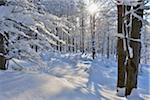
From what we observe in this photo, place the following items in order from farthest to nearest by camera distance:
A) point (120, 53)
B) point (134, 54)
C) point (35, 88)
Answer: point (120, 53), point (134, 54), point (35, 88)

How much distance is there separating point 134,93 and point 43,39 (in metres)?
3.01

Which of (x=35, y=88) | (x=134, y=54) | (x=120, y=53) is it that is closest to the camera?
(x=35, y=88)

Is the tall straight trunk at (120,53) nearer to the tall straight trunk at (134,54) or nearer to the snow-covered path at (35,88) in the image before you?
the tall straight trunk at (134,54)

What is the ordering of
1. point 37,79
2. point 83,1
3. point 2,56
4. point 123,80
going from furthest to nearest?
point 83,1 → point 123,80 → point 2,56 → point 37,79

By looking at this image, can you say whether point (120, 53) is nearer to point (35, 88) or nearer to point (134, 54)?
point (134, 54)

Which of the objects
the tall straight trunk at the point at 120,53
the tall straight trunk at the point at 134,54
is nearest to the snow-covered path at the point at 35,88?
the tall straight trunk at the point at 134,54

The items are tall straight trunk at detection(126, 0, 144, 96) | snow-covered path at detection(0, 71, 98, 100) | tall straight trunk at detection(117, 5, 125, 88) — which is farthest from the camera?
tall straight trunk at detection(117, 5, 125, 88)

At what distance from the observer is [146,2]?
943 centimetres

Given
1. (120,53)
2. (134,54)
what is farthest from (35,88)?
(120,53)

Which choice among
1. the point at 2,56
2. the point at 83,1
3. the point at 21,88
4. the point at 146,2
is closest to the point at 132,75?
the point at 146,2

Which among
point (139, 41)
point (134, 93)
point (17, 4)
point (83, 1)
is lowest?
point (134, 93)

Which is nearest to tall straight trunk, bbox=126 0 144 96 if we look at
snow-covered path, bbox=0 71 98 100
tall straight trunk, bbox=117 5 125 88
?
tall straight trunk, bbox=117 5 125 88

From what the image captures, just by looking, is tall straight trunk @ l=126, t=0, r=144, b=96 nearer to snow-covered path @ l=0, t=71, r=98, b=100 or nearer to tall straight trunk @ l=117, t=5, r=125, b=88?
tall straight trunk @ l=117, t=5, r=125, b=88

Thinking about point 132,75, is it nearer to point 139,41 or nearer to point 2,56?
point 139,41
